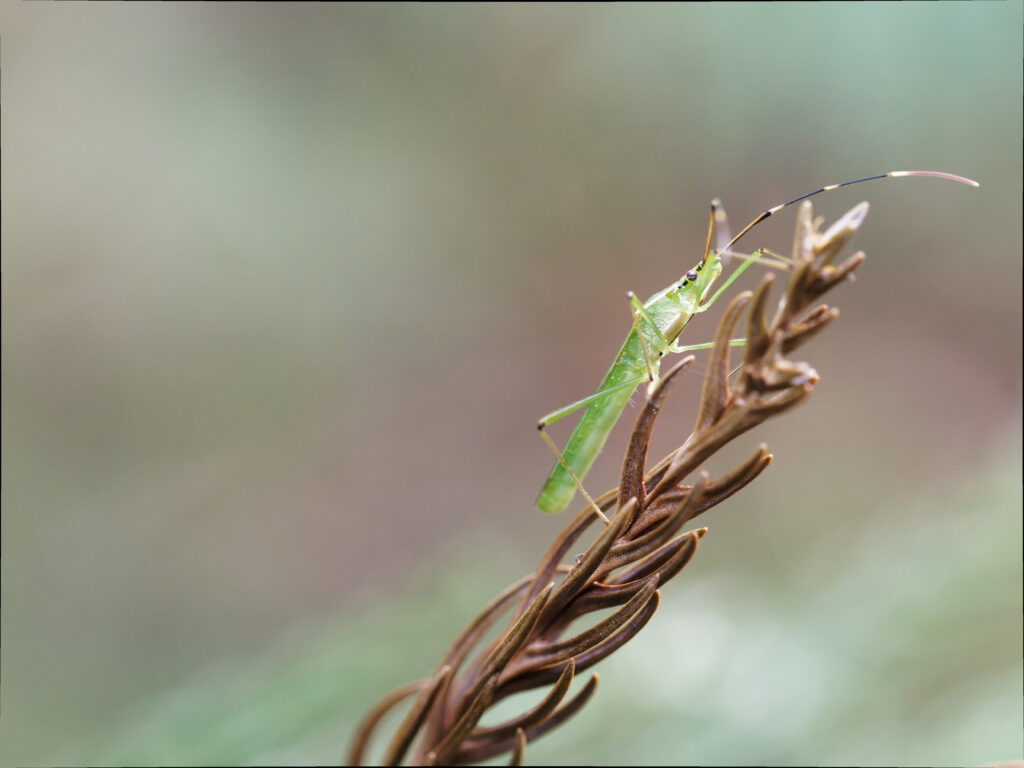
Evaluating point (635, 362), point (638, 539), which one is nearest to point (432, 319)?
point (635, 362)

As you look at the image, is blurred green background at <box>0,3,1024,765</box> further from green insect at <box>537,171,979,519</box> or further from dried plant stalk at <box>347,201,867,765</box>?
dried plant stalk at <box>347,201,867,765</box>

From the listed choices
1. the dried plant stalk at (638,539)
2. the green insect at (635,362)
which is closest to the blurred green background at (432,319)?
the green insect at (635,362)

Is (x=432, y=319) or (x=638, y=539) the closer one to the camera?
(x=638, y=539)

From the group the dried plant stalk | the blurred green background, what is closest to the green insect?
the blurred green background

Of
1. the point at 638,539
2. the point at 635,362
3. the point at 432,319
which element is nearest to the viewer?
the point at 638,539

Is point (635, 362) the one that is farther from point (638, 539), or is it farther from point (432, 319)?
point (432, 319)

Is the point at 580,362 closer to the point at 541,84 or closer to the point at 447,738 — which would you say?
the point at 541,84

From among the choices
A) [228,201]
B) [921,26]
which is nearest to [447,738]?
[921,26]
